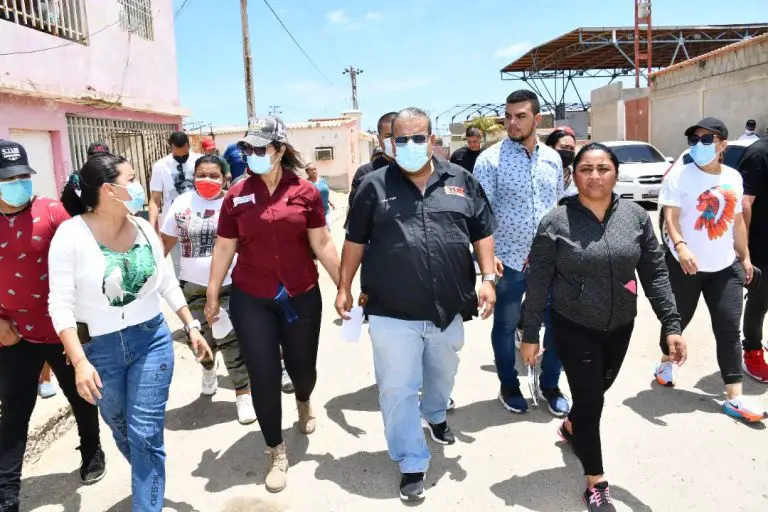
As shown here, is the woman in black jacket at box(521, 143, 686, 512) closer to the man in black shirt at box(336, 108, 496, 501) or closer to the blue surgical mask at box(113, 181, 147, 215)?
the man in black shirt at box(336, 108, 496, 501)

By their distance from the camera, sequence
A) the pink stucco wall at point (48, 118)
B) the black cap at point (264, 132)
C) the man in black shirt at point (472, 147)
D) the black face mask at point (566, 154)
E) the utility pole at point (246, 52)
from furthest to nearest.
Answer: the utility pole at point (246, 52), the pink stucco wall at point (48, 118), the man in black shirt at point (472, 147), the black face mask at point (566, 154), the black cap at point (264, 132)

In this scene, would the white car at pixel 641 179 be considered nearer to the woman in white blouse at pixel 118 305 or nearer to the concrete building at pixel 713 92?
the concrete building at pixel 713 92

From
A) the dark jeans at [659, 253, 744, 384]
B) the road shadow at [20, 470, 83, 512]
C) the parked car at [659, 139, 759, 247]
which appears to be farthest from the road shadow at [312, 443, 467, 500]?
the parked car at [659, 139, 759, 247]

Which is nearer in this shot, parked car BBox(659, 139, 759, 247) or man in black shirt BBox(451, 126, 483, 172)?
parked car BBox(659, 139, 759, 247)

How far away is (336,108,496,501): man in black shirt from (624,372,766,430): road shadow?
158cm

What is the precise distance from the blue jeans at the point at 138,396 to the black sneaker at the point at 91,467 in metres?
0.76

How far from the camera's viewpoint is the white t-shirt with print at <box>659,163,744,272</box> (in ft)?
12.9

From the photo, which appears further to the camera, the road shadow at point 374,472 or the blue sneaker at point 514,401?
the blue sneaker at point 514,401

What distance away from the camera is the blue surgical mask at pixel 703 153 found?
3896 millimetres

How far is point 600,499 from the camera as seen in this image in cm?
292

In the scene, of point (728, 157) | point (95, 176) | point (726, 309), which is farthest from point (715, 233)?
point (728, 157)

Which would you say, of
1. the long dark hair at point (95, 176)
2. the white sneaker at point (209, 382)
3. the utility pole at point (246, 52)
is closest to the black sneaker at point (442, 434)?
the white sneaker at point (209, 382)

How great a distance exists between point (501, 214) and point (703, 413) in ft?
6.21

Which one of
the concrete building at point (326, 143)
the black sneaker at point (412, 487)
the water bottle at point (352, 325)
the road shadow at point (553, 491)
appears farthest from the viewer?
the concrete building at point (326, 143)
